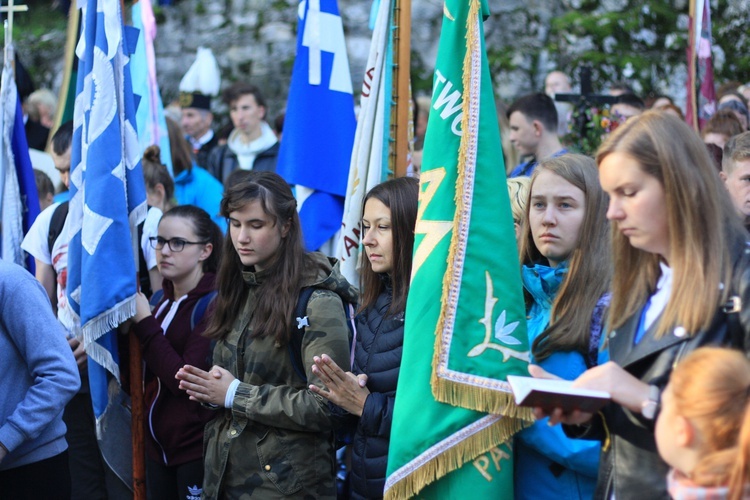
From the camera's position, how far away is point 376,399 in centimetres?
376

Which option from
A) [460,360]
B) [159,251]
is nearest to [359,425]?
[460,360]

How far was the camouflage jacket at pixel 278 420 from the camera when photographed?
154 inches

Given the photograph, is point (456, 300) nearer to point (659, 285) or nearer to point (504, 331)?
point (504, 331)

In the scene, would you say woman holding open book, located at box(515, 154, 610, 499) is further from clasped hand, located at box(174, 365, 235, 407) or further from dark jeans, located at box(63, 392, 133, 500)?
dark jeans, located at box(63, 392, 133, 500)

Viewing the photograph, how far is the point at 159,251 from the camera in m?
4.96

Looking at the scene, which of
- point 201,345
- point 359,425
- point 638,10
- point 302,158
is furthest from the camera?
point 638,10

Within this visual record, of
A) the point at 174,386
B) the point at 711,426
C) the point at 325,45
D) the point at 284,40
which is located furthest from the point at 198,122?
the point at 711,426

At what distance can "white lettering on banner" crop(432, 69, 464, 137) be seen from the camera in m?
3.32

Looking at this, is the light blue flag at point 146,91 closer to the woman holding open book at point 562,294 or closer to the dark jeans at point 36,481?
the dark jeans at point 36,481

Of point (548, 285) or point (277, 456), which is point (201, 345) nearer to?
point (277, 456)

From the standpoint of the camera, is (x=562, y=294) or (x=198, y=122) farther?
(x=198, y=122)

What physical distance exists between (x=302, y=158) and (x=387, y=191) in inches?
70.3

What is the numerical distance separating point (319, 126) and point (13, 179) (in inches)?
75.1

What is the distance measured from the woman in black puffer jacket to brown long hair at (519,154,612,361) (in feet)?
2.54
